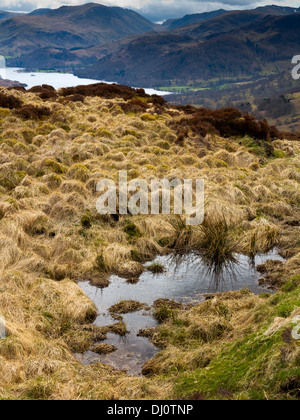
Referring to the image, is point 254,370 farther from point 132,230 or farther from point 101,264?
point 132,230

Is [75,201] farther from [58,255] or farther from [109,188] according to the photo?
[58,255]

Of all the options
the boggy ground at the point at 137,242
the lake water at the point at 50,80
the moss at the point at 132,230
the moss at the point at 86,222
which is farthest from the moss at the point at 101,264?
the lake water at the point at 50,80

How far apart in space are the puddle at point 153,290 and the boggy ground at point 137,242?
11.0 inches

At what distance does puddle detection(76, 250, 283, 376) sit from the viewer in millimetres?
7332

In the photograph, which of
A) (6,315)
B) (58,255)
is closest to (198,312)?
(6,315)

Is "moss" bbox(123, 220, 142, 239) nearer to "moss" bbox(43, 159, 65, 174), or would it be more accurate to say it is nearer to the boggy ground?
the boggy ground

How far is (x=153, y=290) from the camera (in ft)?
32.0

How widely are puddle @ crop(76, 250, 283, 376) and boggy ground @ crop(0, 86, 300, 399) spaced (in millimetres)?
279

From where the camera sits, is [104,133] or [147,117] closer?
[104,133]

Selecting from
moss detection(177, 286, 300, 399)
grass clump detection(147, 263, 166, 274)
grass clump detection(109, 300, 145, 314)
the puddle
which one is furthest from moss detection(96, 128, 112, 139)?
moss detection(177, 286, 300, 399)

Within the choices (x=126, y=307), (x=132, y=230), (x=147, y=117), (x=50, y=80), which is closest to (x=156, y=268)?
(x=126, y=307)

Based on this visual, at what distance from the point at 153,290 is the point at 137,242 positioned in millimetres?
2504

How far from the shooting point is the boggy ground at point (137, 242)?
5.62 meters

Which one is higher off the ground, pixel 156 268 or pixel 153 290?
pixel 156 268
